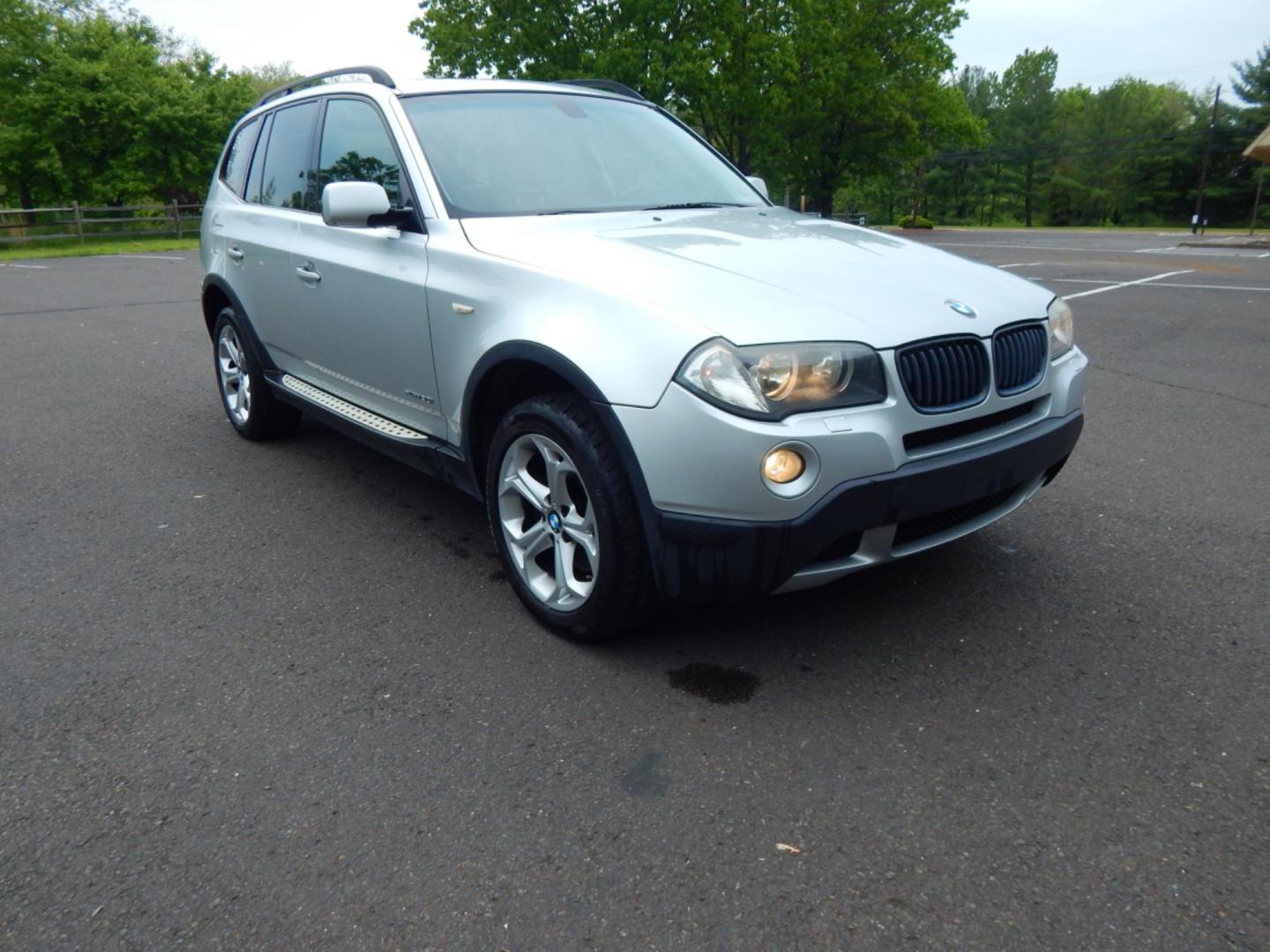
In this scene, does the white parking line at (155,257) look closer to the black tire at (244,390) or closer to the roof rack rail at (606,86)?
the black tire at (244,390)

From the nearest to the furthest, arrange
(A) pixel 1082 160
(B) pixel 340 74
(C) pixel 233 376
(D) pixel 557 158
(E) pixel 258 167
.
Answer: (D) pixel 557 158
(B) pixel 340 74
(E) pixel 258 167
(C) pixel 233 376
(A) pixel 1082 160

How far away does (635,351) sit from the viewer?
2.73 meters

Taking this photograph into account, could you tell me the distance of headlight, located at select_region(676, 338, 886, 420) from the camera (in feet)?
8.52

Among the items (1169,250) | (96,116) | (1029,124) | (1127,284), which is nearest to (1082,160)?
(1029,124)

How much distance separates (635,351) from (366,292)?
62.7 inches

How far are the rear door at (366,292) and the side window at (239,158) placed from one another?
1074 mm

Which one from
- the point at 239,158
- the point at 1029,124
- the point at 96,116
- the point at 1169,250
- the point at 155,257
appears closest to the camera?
the point at 239,158

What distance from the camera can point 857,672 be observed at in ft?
9.86

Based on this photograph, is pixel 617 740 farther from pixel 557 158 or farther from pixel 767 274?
→ pixel 557 158

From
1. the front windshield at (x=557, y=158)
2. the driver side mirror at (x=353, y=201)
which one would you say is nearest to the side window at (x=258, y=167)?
the front windshield at (x=557, y=158)

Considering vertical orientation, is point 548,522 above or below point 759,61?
below

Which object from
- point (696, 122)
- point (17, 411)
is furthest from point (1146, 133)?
point (17, 411)

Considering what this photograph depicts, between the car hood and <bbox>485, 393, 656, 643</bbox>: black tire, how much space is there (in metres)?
0.40

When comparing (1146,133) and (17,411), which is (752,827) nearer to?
(17,411)
